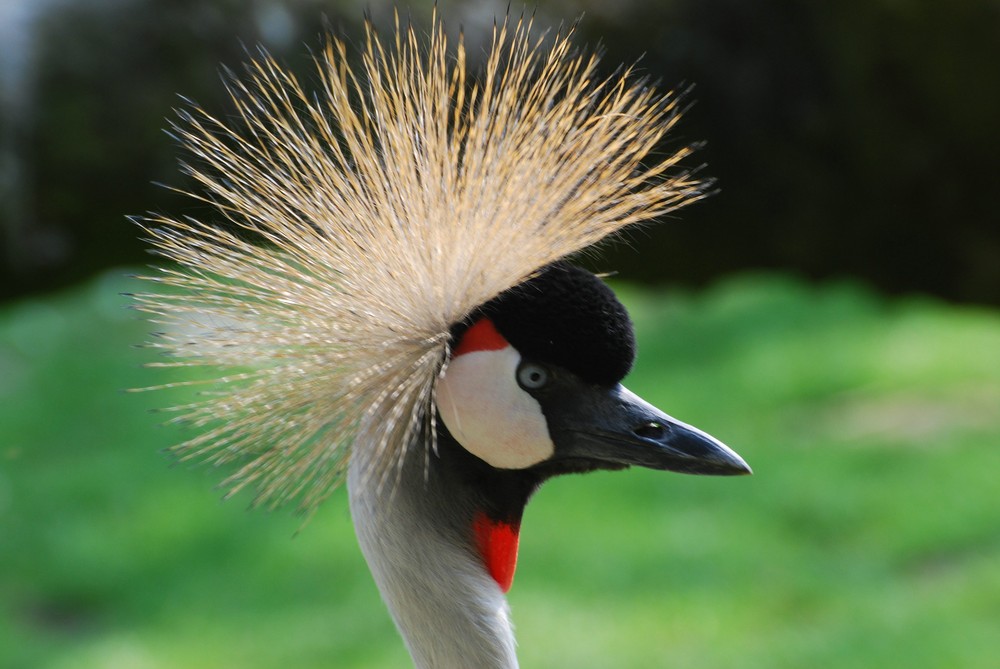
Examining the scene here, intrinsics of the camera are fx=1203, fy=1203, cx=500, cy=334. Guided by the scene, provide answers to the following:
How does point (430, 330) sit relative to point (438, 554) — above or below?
above

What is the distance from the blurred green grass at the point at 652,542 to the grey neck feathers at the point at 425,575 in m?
1.01

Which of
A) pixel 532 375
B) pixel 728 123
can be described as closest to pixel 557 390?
pixel 532 375

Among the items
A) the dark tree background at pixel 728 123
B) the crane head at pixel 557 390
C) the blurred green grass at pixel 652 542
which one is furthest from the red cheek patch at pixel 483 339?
the blurred green grass at pixel 652 542

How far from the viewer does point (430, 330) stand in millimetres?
947

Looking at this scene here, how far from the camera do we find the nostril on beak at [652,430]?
97cm

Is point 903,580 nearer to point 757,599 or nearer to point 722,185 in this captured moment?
point 757,599

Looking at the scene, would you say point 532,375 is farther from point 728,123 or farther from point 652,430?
point 728,123

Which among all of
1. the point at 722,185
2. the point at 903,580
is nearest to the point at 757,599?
the point at 903,580

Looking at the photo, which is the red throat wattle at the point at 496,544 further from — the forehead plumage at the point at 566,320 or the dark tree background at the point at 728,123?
the dark tree background at the point at 728,123

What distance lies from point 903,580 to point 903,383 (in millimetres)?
1169

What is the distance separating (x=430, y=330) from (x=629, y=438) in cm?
18

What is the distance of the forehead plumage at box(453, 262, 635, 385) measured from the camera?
92 cm

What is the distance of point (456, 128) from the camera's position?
101 cm

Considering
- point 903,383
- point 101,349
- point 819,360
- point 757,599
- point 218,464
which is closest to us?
point 218,464
